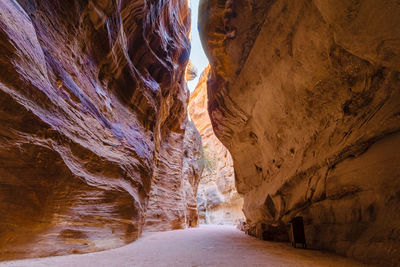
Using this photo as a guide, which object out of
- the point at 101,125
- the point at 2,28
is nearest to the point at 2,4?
the point at 2,28

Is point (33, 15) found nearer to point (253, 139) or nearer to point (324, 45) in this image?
point (324, 45)

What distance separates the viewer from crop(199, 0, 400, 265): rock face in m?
2.32

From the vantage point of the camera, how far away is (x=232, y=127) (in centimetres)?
733

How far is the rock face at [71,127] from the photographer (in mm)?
2656

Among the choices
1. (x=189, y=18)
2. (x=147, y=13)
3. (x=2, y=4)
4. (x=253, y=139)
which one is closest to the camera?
(x=2, y=4)

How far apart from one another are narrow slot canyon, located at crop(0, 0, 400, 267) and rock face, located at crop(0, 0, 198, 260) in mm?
25

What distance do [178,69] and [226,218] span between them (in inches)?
819

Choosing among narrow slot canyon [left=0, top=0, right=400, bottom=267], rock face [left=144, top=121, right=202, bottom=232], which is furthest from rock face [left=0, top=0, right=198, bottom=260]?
rock face [left=144, top=121, right=202, bottom=232]

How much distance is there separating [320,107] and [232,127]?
3820 millimetres

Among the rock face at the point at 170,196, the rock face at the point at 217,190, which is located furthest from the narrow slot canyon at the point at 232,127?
the rock face at the point at 217,190

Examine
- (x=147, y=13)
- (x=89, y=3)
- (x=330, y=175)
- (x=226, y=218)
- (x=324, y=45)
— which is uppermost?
(x=147, y=13)

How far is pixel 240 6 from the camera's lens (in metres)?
4.78

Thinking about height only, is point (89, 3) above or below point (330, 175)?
above

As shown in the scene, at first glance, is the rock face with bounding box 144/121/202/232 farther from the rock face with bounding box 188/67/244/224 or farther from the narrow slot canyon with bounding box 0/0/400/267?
the rock face with bounding box 188/67/244/224
